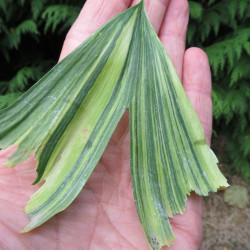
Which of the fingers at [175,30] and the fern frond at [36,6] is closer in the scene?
the fingers at [175,30]

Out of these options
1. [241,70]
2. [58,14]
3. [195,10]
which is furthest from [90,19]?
[241,70]

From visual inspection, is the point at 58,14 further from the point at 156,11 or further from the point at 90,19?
the point at 156,11

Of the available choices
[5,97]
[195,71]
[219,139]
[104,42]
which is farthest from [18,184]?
[219,139]

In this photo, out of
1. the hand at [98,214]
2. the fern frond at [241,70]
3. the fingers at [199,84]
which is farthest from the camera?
the fern frond at [241,70]

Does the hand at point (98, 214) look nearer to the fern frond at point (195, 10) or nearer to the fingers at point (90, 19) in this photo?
the fingers at point (90, 19)

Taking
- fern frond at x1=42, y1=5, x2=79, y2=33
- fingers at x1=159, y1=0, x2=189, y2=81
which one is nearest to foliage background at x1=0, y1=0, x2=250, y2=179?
fern frond at x1=42, y1=5, x2=79, y2=33

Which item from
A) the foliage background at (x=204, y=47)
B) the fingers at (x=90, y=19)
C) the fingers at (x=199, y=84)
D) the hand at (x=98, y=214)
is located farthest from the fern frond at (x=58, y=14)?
the hand at (x=98, y=214)

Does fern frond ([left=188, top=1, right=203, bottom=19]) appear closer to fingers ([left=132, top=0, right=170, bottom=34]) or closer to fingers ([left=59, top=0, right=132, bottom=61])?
fingers ([left=132, top=0, right=170, bottom=34])
